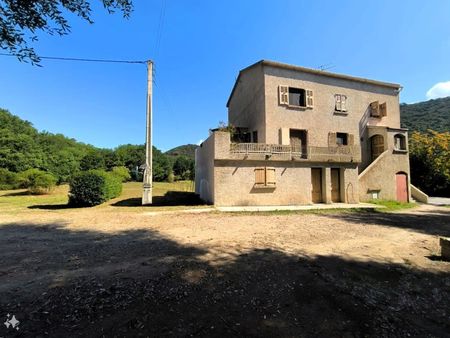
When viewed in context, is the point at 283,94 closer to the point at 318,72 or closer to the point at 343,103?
the point at 318,72

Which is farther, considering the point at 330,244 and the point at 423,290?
the point at 330,244

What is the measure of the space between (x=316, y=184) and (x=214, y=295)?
14.1m

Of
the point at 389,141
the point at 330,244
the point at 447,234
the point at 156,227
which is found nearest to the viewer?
the point at 330,244

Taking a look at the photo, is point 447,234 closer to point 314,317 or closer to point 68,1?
point 314,317

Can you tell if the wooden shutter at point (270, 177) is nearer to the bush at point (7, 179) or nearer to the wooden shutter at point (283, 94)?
the wooden shutter at point (283, 94)

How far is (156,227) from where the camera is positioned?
27.9ft

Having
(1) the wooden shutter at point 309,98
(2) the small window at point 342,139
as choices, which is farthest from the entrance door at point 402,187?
(1) the wooden shutter at point 309,98

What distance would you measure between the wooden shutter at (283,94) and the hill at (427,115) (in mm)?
39100

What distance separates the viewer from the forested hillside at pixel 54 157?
32.4m

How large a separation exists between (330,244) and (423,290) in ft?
8.55

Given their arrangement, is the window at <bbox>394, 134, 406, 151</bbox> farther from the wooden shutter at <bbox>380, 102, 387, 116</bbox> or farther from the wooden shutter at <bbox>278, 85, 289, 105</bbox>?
the wooden shutter at <bbox>278, 85, 289, 105</bbox>

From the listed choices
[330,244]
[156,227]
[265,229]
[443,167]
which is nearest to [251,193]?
[265,229]

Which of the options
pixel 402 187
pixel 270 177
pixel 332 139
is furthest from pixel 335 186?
pixel 402 187

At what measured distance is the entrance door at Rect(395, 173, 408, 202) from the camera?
59.2ft
